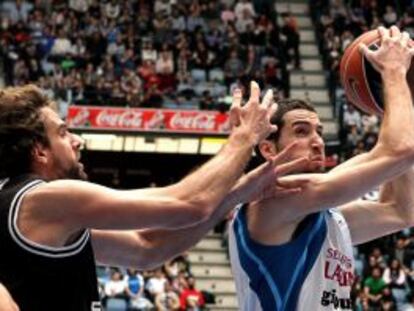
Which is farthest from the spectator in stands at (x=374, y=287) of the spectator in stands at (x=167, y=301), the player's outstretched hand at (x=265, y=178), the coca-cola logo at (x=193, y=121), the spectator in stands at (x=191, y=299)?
the player's outstretched hand at (x=265, y=178)

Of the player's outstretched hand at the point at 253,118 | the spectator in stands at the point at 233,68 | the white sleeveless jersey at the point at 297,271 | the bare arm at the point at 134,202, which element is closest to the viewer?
the bare arm at the point at 134,202

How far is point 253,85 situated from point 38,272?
1.11 m

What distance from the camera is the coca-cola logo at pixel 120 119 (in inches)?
958

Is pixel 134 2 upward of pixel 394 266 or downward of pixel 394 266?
upward

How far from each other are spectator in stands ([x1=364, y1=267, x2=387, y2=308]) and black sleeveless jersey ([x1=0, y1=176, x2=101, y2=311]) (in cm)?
1561

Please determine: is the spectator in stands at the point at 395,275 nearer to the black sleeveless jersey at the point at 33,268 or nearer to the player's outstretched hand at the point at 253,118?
the player's outstretched hand at the point at 253,118

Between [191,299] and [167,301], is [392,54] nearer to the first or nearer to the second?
[167,301]

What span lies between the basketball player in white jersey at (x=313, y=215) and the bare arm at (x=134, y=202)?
716mm

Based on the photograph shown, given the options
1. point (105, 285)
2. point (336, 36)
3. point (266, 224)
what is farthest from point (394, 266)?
point (266, 224)


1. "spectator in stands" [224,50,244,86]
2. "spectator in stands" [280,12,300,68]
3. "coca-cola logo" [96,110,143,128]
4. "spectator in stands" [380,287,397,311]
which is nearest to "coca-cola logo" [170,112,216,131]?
"coca-cola logo" [96,110,143,128]

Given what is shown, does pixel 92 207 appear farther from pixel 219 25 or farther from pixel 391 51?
pixel 219 25

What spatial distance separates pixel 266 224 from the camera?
475cm

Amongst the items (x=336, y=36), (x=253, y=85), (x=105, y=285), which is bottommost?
(x=105, y=285)

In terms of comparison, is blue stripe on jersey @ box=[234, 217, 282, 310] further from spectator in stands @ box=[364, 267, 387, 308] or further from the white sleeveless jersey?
spectator in stands @ box=[364, 267, 387, 308]
